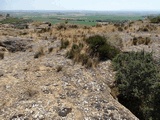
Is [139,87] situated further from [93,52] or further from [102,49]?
[93,52]

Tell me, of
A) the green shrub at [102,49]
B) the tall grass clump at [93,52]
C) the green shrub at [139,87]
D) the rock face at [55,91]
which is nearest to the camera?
the rock face at [55,91]

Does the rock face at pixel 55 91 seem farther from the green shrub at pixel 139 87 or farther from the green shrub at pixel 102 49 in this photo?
the green shrub at pixel 102 49

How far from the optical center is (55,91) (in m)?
17.0

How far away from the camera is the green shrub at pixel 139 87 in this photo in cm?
1792

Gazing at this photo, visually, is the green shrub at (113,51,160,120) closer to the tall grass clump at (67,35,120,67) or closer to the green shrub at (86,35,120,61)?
the tall grass clump at (67,35,120,67)

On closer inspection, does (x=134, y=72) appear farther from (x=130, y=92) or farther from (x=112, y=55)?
(x=112, y=55)

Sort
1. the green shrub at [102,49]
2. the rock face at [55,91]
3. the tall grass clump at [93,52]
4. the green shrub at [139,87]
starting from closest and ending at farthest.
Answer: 1. the rock face at [55,91]
2. the green shrub at [139,87]
3. the tall grass clump at [93,52]
4. the green shrub at [102,49]

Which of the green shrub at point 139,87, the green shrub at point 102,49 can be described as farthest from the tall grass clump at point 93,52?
the green shrub at point 139,87

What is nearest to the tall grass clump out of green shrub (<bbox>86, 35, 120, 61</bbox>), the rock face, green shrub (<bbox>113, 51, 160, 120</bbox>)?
green shrub (<bbox>86, 35, 120, 61</bbox>)

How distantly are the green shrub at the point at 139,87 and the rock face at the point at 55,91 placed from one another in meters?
1.22

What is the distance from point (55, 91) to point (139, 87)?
6455 mm

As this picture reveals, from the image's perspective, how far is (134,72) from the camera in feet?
67.1

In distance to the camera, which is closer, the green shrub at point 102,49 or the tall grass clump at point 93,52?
the tall grass clump at point 93,52

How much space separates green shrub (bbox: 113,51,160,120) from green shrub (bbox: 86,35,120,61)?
3.16 m
